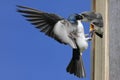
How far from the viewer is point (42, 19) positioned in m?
0.87

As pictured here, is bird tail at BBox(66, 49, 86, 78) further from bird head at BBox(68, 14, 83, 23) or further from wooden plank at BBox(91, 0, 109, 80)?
wooden plank at BBox(91, 0, 109, 80)

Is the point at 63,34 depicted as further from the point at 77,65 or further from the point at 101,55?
the point at 101,55

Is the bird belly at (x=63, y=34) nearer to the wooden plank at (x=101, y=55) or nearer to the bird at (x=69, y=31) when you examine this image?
the bird at (x=69, y=31)

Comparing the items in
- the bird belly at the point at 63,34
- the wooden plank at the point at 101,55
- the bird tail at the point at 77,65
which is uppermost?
the bird belly at the point at 63,34

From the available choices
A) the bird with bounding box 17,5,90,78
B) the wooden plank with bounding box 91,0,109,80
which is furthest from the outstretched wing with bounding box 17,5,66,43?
the wooden plank with bounding box 91,0,109,80

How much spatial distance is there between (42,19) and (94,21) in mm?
108

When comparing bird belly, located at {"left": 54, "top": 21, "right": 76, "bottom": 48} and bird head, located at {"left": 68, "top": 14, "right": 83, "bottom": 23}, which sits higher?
bird head, located at {"left": 68, "top": 14, "right": 83, "bottom": 23}

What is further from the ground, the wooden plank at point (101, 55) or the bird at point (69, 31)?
the bird at point (69, 31)

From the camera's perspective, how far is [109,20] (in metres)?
2.20

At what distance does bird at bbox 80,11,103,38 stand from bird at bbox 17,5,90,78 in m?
0.01

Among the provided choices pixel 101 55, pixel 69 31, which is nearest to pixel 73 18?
pixel 69 31

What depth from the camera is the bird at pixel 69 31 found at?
83cm

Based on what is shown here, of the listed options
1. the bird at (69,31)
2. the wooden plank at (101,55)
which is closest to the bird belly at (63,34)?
the bird at (69,31)

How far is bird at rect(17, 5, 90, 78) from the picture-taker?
83cm
